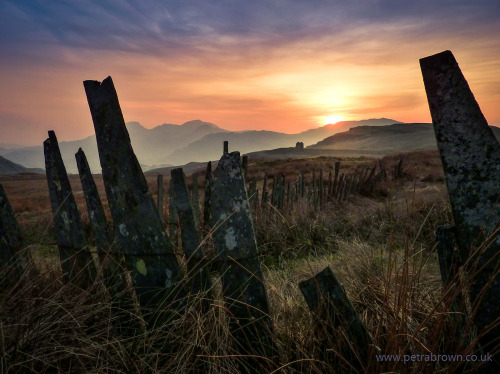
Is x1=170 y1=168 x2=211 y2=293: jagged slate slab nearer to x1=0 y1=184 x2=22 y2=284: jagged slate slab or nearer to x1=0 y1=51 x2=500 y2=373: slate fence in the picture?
x1=0 y1=51 x2=500 y2=373: slate fence

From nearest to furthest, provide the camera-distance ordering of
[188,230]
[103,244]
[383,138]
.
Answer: [188,230]
[103,244]
[383,138]

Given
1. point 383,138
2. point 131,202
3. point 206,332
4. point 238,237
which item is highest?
point 383,138

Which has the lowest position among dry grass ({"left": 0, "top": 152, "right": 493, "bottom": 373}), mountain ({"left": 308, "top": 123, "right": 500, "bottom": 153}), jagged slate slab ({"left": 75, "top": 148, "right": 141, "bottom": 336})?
dry grass ({"left": 0, "top": 152, "right": 493, "bottom": 373})

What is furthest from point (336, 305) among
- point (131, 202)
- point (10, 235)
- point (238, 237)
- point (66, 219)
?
point (10, 235)

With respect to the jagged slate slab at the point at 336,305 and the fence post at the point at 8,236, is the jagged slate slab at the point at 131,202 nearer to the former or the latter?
the jagged slate slab at the point at 336,305

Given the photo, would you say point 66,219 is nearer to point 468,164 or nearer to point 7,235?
point 7,235

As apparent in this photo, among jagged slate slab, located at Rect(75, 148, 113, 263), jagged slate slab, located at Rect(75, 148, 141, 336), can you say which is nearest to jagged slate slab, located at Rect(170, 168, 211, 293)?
jagged slate slab, located at Rect(75, 148, 141, 336)

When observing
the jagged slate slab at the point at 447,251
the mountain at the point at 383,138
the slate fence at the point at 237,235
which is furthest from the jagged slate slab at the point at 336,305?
the mountain at the point at 383,138

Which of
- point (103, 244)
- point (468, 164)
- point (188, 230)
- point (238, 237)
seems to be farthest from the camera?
point (103, 244)

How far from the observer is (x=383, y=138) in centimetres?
10988

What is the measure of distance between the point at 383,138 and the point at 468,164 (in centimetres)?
11983

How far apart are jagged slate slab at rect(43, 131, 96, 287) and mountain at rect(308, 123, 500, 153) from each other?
305 feet

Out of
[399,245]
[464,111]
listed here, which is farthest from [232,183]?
[399,245]

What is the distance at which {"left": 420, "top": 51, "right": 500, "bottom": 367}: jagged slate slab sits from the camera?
1465mm
